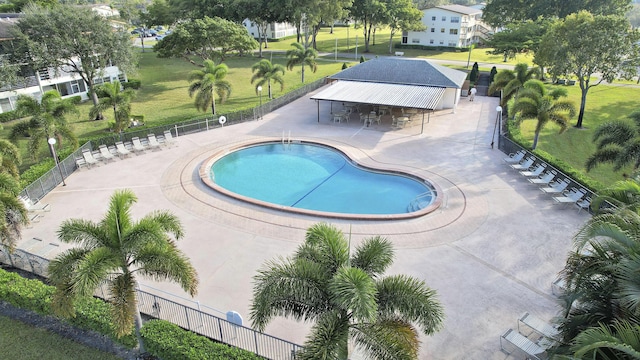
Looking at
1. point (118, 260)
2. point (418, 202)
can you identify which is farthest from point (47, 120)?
point (418, 202)

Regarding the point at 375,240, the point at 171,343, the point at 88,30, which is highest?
the point at 88,30

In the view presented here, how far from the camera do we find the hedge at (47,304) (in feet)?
36.8

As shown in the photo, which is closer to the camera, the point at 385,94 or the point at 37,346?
the point at 37,346

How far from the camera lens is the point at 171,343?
10.4m

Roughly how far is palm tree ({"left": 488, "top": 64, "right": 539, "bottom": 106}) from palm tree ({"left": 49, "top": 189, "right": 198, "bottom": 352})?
2808 centimetres

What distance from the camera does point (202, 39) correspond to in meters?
41.5

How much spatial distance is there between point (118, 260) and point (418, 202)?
14.0 metres

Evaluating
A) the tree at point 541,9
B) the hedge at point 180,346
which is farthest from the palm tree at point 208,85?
the tree at point 541,9

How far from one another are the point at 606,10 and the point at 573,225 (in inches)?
2321

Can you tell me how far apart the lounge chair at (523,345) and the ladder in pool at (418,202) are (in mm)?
8726

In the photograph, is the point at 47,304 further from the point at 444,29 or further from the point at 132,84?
the point at 444,29

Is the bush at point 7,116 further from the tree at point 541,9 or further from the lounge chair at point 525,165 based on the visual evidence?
the tree at point 541,9

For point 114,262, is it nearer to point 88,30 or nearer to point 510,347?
point 510,347

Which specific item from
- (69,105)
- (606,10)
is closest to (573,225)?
(69,105)
